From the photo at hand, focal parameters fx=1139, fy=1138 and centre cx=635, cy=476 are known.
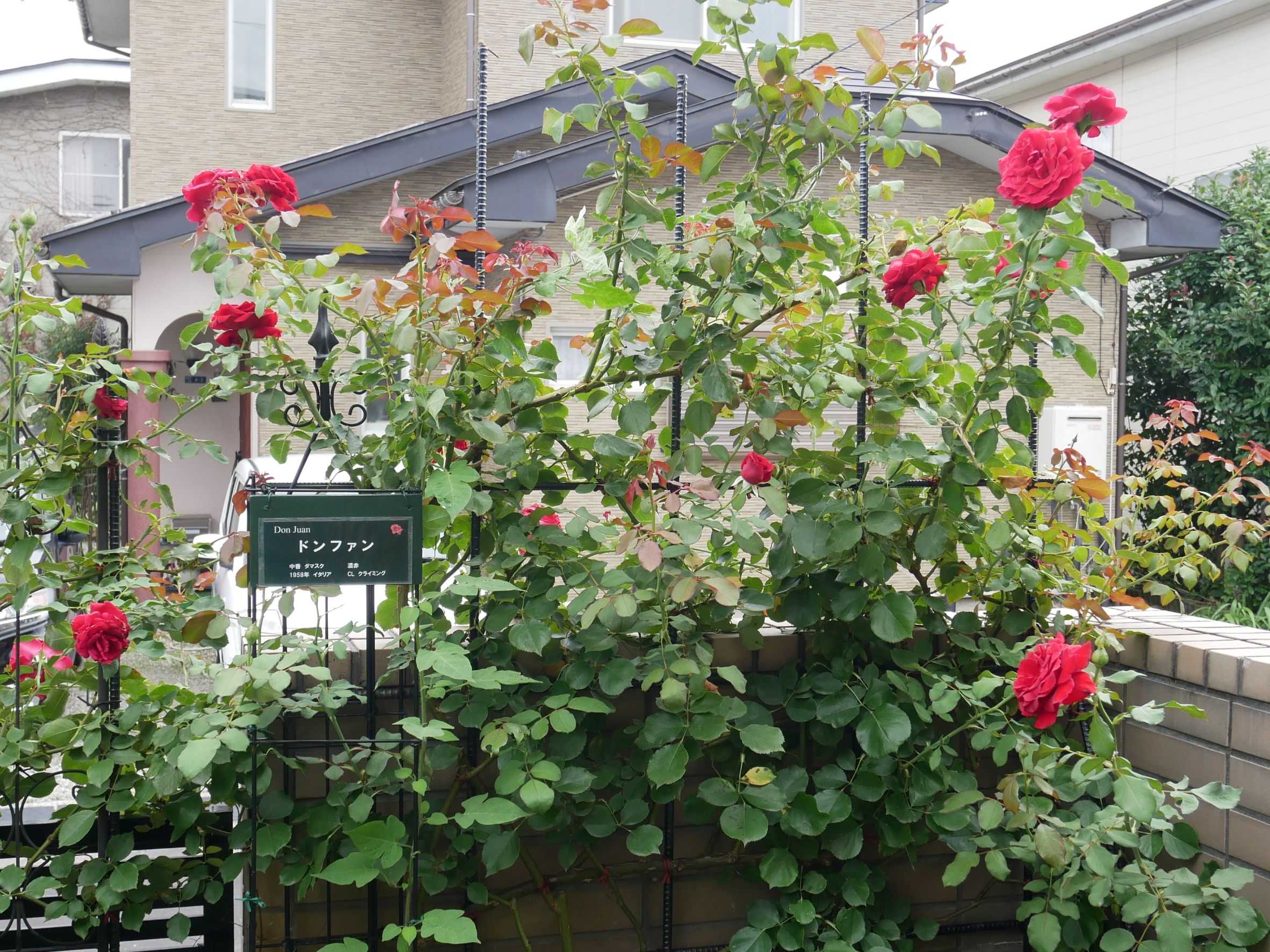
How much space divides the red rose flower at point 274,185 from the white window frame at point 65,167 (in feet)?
50.3

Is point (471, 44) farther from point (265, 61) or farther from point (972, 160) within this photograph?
point (972, 160)

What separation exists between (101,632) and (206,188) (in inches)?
32.6

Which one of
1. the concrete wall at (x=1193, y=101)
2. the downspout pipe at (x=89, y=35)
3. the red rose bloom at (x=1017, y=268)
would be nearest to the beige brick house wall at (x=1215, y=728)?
the red rose bloom at (x=1017, y=268)

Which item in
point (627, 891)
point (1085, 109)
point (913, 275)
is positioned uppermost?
point (1085, 109)

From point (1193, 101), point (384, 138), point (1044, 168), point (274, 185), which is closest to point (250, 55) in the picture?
point (384, 138)

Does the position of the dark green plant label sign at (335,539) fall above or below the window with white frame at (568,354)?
below

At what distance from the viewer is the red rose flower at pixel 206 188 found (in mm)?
2098

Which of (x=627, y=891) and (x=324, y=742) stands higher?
(x=324, y=742)

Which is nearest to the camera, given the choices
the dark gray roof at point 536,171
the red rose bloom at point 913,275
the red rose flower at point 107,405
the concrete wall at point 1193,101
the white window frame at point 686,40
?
the red rose bloom at point 913,275

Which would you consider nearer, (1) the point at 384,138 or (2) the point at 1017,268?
(2) the point at 1017,268

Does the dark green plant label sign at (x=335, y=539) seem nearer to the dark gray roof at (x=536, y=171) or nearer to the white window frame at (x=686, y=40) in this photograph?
the dark gray roof at (x=536, y=171)

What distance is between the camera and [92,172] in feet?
51.9

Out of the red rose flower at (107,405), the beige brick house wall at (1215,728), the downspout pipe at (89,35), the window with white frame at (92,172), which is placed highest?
the downspout pipe at (89,35)

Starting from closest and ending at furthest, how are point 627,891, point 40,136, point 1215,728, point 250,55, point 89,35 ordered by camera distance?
point 1215,728
point 627,891
point 250,55
point 89,35
point 40,136
